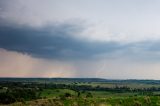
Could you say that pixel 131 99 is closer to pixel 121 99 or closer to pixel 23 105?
pixel 121 99

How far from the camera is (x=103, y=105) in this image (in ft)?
166

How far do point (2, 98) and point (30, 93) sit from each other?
74.4ft

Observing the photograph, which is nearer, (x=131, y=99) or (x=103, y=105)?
(x=103, y=105)

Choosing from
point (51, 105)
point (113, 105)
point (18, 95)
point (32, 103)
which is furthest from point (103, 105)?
point (18, 95)

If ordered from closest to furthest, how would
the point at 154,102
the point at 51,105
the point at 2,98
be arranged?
the point at 51,105 < the point at 154,102 < the point at 2,98

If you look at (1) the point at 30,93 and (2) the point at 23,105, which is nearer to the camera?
(2) the point at 23,105

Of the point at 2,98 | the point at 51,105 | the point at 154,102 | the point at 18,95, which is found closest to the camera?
the point at 51,105

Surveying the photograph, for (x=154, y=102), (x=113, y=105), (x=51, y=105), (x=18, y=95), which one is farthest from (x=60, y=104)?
(x=18, y=95)

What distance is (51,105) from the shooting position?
4991 cm

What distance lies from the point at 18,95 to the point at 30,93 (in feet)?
25.4

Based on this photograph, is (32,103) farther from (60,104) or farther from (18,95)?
(18,95)

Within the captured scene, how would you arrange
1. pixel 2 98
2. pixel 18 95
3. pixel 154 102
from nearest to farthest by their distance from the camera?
pixel 154 102, pixel 2 98, pixel 18 95

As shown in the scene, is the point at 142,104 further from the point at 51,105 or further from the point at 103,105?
the point at 51,105

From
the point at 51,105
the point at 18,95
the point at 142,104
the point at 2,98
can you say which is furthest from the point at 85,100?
the point at 18,95
